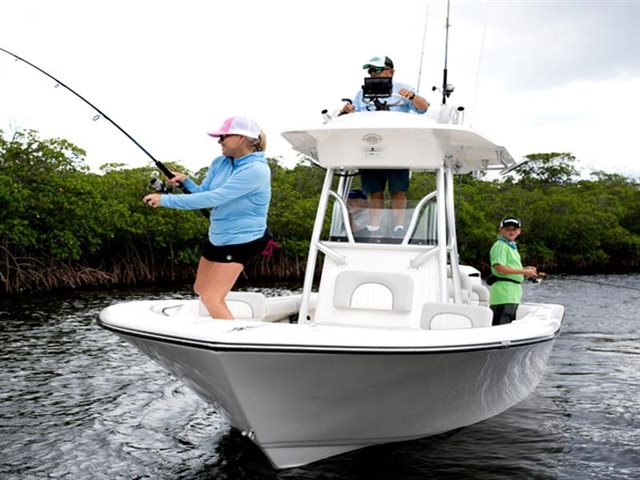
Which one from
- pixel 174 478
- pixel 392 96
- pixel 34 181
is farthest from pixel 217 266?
pixel 34 181

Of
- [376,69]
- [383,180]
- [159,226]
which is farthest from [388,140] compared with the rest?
[159,226]

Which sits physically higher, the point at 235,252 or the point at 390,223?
the point at 390,223

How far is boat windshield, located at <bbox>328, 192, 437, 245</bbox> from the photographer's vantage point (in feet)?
24.9

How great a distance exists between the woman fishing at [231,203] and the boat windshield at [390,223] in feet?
5.89

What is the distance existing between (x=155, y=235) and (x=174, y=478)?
27.8 metres

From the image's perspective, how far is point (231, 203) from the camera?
578cm

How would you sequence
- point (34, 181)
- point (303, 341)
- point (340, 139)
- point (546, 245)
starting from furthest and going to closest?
point (546, 245), point (34, 181), point (340, 139), point (303, 341)

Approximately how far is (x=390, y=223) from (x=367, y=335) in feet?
8.35

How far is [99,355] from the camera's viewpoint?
1278 cm

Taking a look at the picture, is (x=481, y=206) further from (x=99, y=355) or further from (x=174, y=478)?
(x=174, y=478)

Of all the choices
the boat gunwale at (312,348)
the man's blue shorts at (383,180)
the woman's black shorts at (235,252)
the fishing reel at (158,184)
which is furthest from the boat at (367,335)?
the fishing reel at (158,184)

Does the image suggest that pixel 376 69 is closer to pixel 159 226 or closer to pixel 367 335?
pixel 367 335

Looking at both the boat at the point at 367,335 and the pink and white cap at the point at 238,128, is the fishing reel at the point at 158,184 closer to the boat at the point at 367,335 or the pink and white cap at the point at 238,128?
the pink and white cap at the point at 238,128

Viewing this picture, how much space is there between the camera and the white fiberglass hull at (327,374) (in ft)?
17.2
